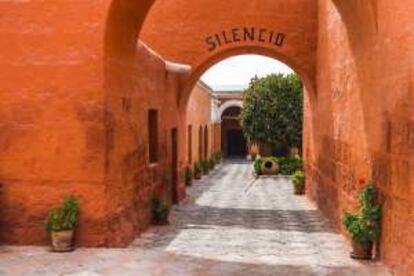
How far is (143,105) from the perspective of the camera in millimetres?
11102

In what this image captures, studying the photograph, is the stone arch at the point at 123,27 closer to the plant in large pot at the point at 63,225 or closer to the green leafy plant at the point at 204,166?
the plant in large pot at the point at 63,225

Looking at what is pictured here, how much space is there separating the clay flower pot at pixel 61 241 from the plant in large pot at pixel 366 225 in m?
3.57

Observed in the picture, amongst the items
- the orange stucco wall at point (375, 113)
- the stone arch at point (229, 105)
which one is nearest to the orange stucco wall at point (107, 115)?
the orange stucco wall at point (375, 113)

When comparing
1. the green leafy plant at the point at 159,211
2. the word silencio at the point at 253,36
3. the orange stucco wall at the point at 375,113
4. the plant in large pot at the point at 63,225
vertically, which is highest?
the word silencio at the point at 253,36

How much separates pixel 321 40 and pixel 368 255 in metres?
7.28

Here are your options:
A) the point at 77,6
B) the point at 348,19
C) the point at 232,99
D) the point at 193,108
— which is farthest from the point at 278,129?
the point at 77,6

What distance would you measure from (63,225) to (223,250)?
2369 mm

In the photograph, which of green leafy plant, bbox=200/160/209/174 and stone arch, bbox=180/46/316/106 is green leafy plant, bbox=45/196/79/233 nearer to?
stone arch, bbox=180/46/316/106

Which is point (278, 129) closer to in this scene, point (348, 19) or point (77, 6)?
point (348, 19)

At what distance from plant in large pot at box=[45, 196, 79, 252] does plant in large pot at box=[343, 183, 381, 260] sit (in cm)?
353

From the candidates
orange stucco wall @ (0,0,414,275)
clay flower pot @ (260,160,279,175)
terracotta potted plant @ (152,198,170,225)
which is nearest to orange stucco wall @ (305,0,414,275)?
orange stucco wall @ (0,0,414,275)

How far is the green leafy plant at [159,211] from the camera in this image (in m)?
11.8

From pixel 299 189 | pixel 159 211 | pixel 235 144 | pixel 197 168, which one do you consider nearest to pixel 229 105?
pixel 235 144

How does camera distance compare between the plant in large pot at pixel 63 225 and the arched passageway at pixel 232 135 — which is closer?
the plant in large pot at pixel 63 225
